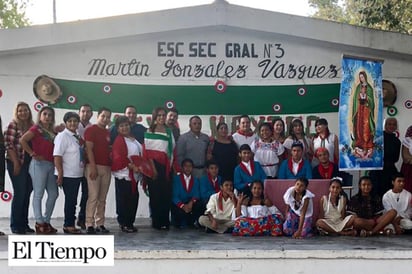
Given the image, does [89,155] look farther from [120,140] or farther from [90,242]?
[90,242]

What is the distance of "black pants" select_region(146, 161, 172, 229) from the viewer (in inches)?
314

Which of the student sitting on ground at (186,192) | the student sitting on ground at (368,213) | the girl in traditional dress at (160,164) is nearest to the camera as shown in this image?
the student sitting on ground at (368,213)

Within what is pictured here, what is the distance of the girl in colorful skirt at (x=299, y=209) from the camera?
24.1 feet

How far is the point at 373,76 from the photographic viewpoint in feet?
26.4

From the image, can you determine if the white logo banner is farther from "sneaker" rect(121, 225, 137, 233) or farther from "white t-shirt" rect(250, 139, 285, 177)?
"white t-shirt" rect(250, 139, 285, 177)

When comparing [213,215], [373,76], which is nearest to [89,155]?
[213,215]

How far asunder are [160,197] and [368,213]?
2.49 meters

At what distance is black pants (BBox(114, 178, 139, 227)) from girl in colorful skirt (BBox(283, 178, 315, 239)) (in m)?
1.77

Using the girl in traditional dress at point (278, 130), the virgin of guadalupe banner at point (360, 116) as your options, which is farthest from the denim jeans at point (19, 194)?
the virgin of guadalupe banner at point (360, 116)

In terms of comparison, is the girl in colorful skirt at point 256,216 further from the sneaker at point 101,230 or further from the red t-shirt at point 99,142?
the red t-shirt at point 99,142

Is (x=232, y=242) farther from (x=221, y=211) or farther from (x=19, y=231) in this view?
(x=19, y=231)

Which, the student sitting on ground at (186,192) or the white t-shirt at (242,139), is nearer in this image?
the student sitting on ground at (186,192)

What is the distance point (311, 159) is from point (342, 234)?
138cm

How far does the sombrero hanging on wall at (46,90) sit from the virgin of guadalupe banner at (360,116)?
12.5 feet
